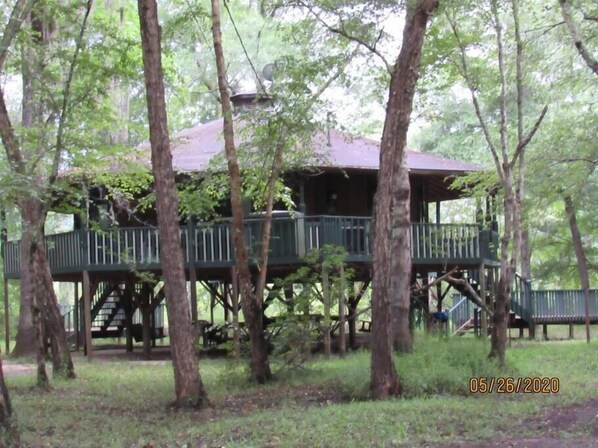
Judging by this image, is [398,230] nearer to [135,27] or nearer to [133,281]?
[133,281]

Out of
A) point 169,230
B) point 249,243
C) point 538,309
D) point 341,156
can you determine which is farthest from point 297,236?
point 538,309

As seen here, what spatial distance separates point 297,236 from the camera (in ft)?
55.5

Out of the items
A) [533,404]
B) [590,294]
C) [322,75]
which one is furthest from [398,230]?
[590,294]

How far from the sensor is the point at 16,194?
1030cm

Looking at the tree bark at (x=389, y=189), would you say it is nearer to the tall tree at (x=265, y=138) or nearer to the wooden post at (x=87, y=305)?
the tall tree at (x=265, y=138)

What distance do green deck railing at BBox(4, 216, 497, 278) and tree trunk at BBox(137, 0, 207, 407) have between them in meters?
6.08

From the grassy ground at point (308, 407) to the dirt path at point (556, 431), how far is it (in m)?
0.13

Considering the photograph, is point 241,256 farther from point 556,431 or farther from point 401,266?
point 556,431

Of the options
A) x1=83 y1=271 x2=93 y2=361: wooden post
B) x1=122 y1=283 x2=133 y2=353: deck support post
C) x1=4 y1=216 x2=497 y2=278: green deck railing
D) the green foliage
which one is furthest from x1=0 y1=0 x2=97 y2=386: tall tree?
x1=122 y1=283 x2=133 y2=353: deck support post

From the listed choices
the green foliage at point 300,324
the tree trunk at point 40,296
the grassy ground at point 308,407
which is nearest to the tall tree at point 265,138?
the green foliage at point 300,324

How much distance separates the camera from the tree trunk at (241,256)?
12297 millimetres

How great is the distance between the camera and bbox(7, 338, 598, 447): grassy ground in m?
8.25

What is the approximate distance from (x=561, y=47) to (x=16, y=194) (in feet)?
42.1

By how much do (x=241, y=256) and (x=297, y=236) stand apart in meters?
4.62
